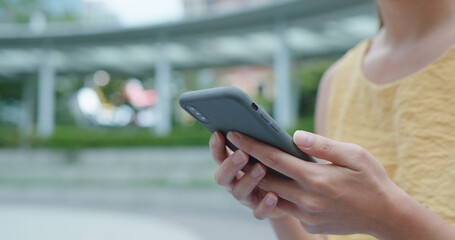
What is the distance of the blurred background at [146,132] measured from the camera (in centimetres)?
542

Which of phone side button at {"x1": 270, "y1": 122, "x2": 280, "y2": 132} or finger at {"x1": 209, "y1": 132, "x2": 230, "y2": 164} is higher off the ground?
phone side button at {"x1": 270, "y1": 122, "x2": 280, "y2": 132}

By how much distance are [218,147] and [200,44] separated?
12.9 metres

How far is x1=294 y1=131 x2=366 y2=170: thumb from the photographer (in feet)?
2.29

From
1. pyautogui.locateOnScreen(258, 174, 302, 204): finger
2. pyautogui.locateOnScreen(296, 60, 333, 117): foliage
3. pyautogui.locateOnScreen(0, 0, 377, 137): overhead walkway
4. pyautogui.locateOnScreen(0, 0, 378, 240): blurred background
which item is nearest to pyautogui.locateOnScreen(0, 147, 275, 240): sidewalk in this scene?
pyautogui.locateOnScreen(0, 0, 378, 240): blurred background

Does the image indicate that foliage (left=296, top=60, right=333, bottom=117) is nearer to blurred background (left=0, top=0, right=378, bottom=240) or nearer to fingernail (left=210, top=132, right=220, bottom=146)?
blurred background (left=0, top=0, right=378, bottom=240)

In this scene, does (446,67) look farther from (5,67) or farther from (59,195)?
(5,67)

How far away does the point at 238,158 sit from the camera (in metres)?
0.78

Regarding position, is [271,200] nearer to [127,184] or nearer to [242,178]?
[242,178]

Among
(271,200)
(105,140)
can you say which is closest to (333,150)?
(271,200)

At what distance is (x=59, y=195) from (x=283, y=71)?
20.7 ft

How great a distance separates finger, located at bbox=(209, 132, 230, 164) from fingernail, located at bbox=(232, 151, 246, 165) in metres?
0.06

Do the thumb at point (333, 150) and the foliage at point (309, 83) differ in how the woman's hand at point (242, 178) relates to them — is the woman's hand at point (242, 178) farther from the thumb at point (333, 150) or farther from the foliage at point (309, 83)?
the foliage at point (309, 83)

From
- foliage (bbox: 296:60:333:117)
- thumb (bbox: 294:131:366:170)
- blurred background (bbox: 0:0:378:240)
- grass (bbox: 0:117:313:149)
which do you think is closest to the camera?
thumb (bbox: 294:131:366:170)

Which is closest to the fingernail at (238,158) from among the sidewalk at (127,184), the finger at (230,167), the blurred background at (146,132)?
the finger at (230,167)
